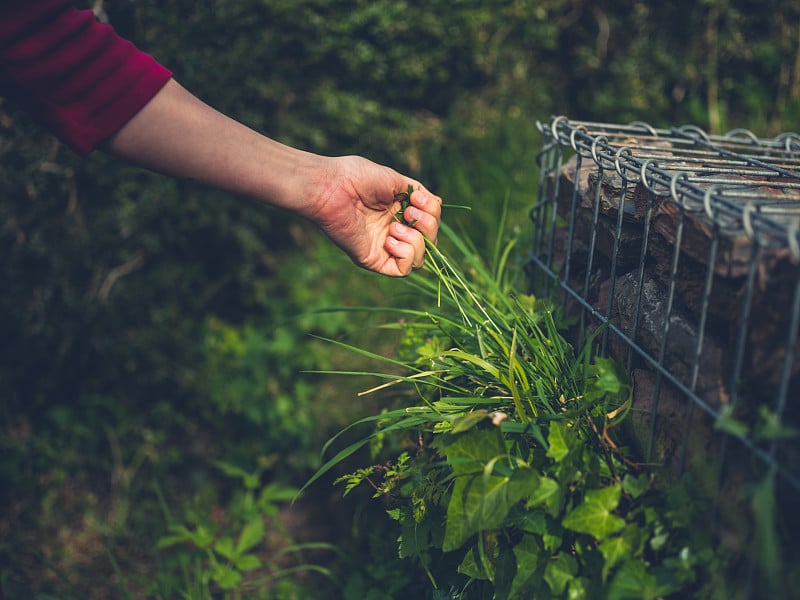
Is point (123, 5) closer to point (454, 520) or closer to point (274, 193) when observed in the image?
point (274, 193)

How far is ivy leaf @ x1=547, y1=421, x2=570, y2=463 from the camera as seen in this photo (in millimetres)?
1230

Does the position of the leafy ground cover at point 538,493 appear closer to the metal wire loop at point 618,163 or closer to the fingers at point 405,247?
the fingers at point 405,247

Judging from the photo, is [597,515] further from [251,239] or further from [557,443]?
[251,239]

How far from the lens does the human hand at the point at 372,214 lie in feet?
5.49

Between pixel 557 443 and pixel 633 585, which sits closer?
pixel 633 585

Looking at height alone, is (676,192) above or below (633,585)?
above

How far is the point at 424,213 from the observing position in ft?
5.66

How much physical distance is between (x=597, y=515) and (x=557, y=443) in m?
0.14

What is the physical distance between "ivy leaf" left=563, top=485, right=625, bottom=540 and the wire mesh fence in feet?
0.50

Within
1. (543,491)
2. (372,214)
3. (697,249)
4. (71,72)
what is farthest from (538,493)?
(71,72)

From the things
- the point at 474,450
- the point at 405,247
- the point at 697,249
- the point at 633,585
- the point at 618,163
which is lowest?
the point at 633,585

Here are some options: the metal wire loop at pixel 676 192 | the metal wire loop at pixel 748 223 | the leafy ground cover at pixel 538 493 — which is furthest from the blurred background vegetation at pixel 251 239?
the metal wire loop at pixel 748 223

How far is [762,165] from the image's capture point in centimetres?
153

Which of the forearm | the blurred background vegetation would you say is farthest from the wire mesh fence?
the blurred background vegetation
